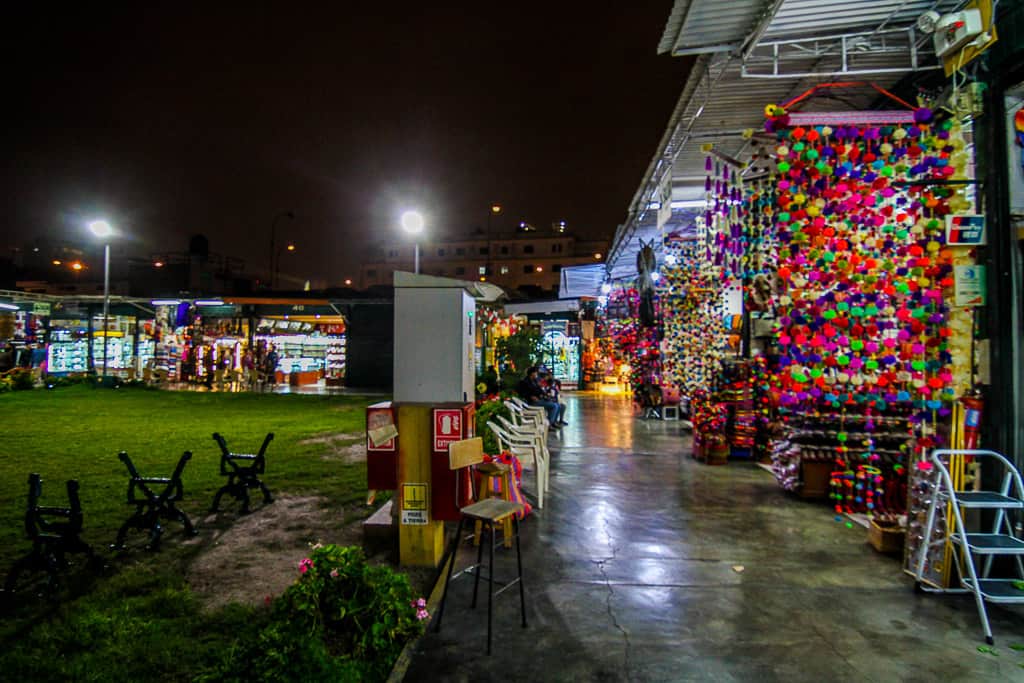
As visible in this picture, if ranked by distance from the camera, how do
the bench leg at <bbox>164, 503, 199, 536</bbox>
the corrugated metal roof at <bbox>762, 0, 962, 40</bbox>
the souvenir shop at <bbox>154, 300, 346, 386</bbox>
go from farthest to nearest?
1. the souvenir shop at <bbox>154, 300, 346, 386</bbox>
2. the bench leg at <bbox>164, 503, 199, 536</bbox>
3. the corrugated metal roof at <bbox>762, 0, 962, 40</bbox>

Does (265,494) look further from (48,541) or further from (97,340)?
(97,340)

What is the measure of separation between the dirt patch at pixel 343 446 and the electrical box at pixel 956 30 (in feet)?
28.4

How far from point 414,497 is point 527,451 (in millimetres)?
2256

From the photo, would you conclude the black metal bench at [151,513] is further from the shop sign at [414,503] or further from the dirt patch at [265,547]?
the shop sign at [414,503]

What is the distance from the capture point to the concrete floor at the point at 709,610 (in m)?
3.20

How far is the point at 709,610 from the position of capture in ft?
12.8

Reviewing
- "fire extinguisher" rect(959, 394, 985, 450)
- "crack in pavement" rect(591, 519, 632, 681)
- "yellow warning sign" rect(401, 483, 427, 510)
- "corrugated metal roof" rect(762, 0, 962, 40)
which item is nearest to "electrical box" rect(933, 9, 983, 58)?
"corrugated metal roof" rect(762, 0, 962, 40)

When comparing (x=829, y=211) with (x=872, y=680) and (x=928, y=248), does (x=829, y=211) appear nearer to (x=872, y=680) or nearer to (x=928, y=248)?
(x=928, y=248)

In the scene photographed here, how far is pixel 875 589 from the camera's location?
14.0 feet

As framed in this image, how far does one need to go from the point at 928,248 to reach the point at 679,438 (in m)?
7.46

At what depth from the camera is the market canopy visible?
4344 mm

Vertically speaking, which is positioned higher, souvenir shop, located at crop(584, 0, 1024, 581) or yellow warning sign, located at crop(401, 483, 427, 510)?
souvenir shop, located at crop(584, 0, 1024, 581)

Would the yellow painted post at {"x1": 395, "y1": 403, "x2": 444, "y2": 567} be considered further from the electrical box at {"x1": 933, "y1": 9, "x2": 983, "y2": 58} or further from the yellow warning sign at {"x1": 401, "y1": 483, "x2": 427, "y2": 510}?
the electrical box at {"x1": 933, "y1": 9, "x2": 983, "y2": 58}

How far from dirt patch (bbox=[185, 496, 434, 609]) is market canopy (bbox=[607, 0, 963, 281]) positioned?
5159 millimetres
